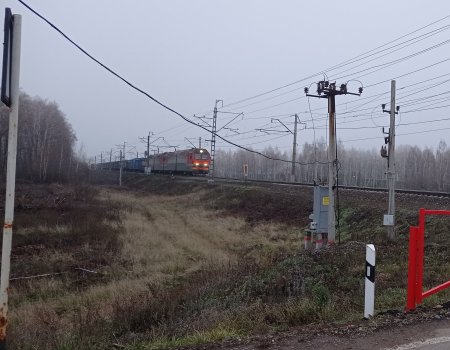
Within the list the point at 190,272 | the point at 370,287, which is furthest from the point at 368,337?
the point at 190,272

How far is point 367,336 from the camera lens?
534 centimetres

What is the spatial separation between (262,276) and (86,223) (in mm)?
18143

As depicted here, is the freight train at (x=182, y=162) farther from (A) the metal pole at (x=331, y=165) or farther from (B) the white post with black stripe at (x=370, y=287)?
(B) the white post with black stripe at (x=370, y=287)

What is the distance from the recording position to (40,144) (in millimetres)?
79812

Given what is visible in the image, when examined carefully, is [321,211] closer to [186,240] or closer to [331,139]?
[331,139]

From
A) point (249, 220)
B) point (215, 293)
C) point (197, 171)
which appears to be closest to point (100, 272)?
point (215, 293)

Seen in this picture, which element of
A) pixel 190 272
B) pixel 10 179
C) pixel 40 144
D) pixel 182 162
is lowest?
pixel 190 272

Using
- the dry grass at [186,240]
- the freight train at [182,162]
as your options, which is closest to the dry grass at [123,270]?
the dry grass at [186,240]

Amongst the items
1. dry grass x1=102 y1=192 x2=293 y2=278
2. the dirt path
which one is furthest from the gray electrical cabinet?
the dirt path

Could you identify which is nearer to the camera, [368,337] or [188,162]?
[368,337]

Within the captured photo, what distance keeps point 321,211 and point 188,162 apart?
4501 centimetres

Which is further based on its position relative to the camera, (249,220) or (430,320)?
(249,220)

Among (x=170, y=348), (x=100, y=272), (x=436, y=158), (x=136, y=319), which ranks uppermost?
(x=436, y=158)

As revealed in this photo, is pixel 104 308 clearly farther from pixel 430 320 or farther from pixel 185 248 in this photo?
pixel 185 248
